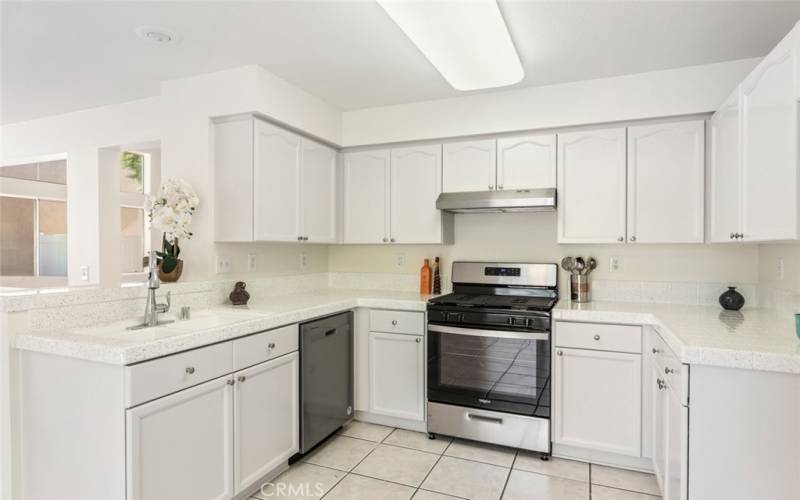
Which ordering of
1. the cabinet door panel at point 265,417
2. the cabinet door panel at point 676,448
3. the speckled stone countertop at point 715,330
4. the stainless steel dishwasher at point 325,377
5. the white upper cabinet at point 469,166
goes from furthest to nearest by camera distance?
the white upper cabinet at point 469,166 → the stainless steel dishwasher at point 325,377 → the cabinet door panel at point 265,417 → the cabinet door panel at point 676,448 → the speckled stone countertop at point 715,330

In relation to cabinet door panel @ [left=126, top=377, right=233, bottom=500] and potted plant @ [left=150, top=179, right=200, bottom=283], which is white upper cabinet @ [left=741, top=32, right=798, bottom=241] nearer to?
cabinet door panel @ [left=126, top=377, right=233, bottom=500]

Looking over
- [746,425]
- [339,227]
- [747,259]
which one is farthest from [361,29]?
[747,259]

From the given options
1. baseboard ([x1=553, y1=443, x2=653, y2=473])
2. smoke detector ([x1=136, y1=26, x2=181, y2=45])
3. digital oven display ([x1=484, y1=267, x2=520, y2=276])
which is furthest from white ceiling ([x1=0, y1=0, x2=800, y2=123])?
baseboard ([x1=553, y1=443, x2=653, y2=473])

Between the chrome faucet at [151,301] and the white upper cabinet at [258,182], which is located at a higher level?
the white upper cabinet at [258,182]

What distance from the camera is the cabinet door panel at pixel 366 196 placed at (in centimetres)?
356

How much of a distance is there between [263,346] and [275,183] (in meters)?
1.12

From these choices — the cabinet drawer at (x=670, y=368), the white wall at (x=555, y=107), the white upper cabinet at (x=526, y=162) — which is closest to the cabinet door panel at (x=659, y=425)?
the cabinet drawer at (x=670, y=368)

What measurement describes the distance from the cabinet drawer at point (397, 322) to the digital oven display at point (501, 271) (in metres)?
0.68

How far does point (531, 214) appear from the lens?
335 centimetres

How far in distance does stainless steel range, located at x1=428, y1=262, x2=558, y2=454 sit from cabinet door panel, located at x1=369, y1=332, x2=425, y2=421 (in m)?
0.12

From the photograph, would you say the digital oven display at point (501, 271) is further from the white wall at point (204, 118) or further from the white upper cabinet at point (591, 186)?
the white wall at point (204, 118)

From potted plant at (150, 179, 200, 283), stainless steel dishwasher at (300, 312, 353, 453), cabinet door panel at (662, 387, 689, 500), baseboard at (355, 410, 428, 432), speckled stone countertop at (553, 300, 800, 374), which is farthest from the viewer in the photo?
baseboard at (355, 410, 428, 432)

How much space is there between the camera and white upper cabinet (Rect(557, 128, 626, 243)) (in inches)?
115

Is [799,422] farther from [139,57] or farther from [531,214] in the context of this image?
[139,57]
